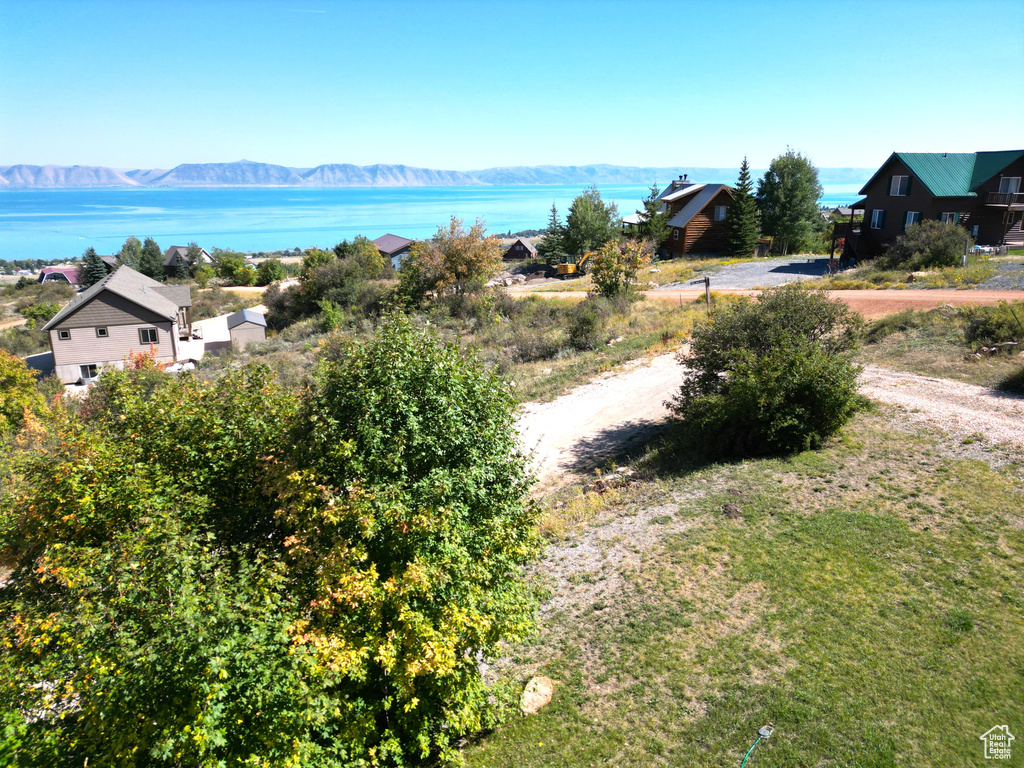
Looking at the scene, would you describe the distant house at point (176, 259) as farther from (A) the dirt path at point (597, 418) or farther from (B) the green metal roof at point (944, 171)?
(B) the green metal roof at point (944, 171)

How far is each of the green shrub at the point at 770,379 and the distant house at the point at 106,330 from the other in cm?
3309

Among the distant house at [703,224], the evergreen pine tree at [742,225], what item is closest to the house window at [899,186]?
the evergreen pine tree at [742,225]

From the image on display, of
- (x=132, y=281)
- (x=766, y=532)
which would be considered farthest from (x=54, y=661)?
(x=132, y=281)

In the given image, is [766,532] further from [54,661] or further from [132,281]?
[132,281]

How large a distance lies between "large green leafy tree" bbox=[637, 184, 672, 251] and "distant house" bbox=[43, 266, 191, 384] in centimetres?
3995

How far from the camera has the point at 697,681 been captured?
25.5 ft

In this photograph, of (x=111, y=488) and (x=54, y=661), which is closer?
(x=54, y=661)

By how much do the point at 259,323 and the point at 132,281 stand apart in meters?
9.54

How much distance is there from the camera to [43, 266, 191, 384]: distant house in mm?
35281

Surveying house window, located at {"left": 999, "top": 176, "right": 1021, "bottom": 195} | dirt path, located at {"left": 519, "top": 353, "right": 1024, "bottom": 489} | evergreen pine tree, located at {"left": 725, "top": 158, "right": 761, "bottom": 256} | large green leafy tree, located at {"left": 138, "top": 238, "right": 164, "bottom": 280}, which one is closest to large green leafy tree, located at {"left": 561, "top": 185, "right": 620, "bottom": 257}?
evergreen pine tree, located at {"left": 725, "top": 158, "right": 761, "bottom": 256}

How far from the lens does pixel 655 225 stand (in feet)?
185

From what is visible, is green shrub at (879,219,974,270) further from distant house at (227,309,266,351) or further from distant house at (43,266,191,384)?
distant house at (43,266,191,384)

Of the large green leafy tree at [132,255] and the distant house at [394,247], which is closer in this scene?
the large green leafy tree at [132,255]

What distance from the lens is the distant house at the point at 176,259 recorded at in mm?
76000
